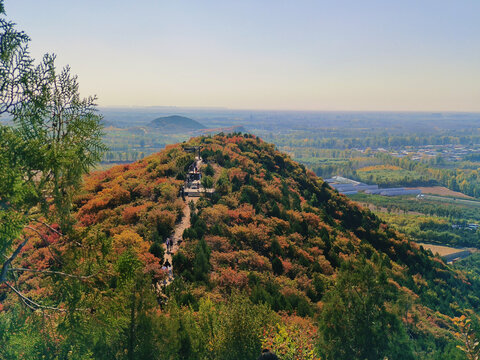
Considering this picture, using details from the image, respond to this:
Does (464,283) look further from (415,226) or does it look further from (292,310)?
(292,310)

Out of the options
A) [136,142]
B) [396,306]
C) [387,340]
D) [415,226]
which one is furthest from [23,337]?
[136,142]

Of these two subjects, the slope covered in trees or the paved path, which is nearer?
the slope covered in trees

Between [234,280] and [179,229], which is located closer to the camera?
[234,280]

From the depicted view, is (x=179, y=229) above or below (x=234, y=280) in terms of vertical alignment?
above

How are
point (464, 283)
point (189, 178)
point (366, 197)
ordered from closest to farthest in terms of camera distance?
1. point (189, 178)
2. point (464, 283)
3. point (366, 197)

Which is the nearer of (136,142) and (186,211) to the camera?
(186,211)

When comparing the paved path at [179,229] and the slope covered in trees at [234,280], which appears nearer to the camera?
the slope covered in trees at [234,280]

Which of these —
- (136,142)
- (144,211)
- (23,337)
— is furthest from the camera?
(136,142)

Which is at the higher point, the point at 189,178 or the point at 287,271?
the point at 189,178
